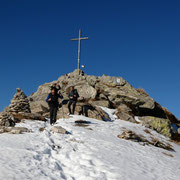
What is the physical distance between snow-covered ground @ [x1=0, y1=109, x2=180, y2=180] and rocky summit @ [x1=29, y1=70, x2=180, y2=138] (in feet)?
35.2

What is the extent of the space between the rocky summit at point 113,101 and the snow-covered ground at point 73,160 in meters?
10.7

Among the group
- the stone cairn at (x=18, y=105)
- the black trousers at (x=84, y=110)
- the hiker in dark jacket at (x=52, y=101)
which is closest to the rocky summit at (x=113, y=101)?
the black trousers at (x=84, y=110)

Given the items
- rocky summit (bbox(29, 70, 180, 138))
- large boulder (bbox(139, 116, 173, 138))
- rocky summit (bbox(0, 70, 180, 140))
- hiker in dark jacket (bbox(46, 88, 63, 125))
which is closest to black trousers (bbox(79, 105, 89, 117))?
rocky summit (bbox(0, 70, 180, 140))

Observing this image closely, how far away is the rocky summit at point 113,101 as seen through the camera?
1055 inches

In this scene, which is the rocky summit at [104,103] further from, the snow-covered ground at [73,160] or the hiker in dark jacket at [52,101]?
the snow-covered ground at [73,160]

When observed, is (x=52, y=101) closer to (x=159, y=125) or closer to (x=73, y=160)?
(x=73, y=160)

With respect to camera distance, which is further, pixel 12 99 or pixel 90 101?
pixel 90 101

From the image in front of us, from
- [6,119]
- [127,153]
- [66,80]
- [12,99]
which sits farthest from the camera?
[66,80]

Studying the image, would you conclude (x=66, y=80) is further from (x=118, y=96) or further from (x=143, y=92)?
(x=143, y=92)

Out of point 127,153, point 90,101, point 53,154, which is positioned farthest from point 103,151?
point 90,101

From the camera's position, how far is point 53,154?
34.9 feet

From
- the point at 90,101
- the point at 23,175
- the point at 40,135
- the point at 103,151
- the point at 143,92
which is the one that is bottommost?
the point at 23,175

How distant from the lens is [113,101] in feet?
106

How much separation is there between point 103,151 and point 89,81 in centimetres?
2430
